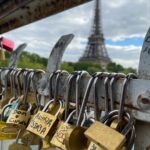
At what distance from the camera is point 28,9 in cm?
112

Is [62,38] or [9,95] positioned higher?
[62,38]

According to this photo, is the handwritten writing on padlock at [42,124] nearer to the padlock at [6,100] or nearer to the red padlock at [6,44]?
the padlock at [6,100]

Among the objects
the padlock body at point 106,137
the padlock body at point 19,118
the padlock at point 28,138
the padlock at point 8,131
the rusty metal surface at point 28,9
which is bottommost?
the padlock at point 28,138

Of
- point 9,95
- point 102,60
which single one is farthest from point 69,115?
point 102,60

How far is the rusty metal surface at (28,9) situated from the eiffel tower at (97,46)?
21.7 metres

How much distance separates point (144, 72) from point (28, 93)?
0.46 meters

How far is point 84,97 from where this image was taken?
26.8 inches

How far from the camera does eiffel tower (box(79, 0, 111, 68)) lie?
76.9 ft

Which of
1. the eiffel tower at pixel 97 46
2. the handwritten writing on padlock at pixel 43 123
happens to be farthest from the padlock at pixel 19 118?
the eiffel tower at pixel 97 46

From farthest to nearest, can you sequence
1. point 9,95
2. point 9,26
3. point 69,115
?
point 9,26 < point 9,95 < point 69,115

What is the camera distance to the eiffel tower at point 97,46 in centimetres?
2344

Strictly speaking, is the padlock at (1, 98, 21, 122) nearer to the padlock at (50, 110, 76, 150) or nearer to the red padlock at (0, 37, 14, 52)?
the padlock at (50, 110, 76, 150)

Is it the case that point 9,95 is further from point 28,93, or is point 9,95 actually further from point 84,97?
point 84,97

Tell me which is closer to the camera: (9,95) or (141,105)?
(141,105)
